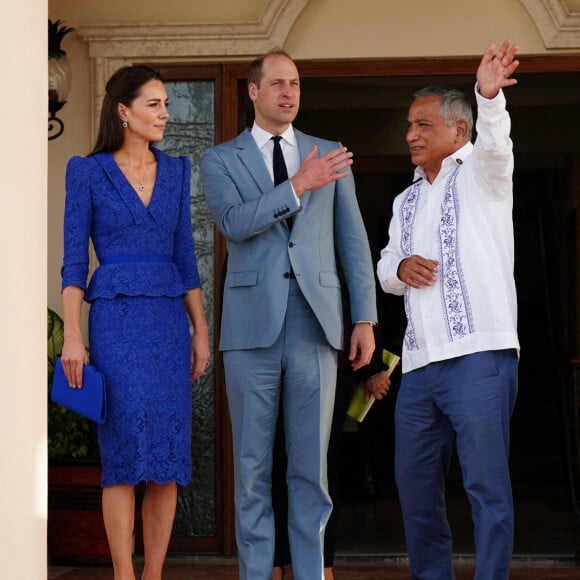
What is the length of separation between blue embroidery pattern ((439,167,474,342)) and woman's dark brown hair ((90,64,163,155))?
110 centimetres

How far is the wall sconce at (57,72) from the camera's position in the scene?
5715 mm

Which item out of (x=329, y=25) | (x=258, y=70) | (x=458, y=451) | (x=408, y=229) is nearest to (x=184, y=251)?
(x=258, y=70)

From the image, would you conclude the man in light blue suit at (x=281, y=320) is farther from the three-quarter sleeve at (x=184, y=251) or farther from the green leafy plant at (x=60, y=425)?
the green leafy plant at (x=60, y=425)

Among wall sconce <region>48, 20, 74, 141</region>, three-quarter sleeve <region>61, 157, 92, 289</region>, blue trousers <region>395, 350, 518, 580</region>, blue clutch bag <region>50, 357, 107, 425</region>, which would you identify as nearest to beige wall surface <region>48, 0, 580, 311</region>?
wall sconce <region>48, 20, 74, 141</region>

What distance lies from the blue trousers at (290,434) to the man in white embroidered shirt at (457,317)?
0.34m

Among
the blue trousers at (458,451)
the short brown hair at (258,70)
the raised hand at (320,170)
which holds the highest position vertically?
the short brown hair at (258,70)

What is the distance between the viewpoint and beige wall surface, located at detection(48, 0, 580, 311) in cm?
584
